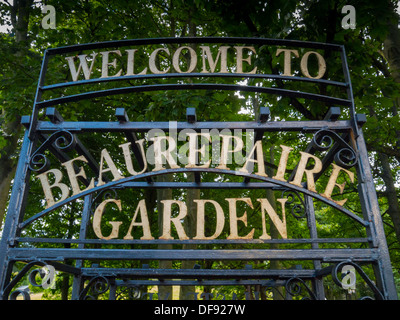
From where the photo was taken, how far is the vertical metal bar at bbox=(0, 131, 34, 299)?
7.39 feet

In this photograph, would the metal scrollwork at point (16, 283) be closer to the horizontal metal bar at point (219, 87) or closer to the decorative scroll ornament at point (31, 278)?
the decorative scroll ornament at point (31, 278)

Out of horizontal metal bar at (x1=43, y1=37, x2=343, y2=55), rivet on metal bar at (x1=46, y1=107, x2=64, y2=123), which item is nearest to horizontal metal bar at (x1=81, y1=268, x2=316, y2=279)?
rivet on metal bar at (x1=46, y1=107, x2=64, y2=123)

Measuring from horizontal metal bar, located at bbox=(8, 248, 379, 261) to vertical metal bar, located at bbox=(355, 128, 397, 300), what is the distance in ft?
0.22

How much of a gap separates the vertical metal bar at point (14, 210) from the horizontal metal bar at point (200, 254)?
6 centimetres

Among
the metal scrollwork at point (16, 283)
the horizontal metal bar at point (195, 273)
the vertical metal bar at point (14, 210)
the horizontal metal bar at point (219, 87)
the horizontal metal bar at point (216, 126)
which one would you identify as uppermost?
the horizontal metal bar at point (219, 87)

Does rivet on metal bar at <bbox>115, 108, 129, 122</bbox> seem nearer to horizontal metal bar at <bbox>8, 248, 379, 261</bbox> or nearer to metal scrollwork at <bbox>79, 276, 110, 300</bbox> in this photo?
horizontal metal bar at <bbox>8, 248, 379, 261</bbox>

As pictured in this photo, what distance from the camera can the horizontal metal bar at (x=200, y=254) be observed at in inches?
87.7

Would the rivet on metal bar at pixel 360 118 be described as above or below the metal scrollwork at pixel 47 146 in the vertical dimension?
above

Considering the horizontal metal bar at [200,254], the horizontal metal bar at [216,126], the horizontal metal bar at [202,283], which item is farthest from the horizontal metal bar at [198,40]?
the horizontal metal bar at [202,283]

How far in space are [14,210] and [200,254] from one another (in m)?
1.52

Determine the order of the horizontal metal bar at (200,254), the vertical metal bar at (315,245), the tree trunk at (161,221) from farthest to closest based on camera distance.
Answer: the tree trunk at (161,221) → the vertical metal bar at (315,245) → the horizontal metal bar at (200,254)
